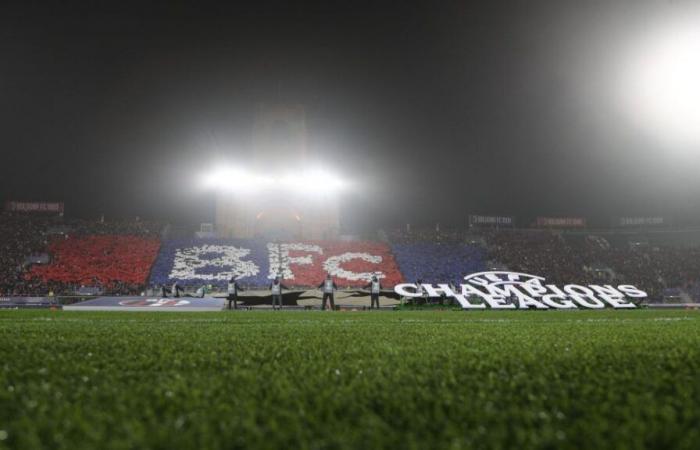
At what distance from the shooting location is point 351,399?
216 centimetres

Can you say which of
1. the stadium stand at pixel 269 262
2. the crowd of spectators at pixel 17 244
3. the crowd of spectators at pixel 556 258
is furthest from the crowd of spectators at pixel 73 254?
the crowd of spectators at pixel 556 258

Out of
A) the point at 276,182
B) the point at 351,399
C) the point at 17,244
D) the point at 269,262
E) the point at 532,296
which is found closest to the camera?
the point at 351,399

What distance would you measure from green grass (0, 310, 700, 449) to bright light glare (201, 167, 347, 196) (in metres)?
46.3

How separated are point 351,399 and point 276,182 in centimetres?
4866

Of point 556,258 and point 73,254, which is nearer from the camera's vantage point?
point 73,254

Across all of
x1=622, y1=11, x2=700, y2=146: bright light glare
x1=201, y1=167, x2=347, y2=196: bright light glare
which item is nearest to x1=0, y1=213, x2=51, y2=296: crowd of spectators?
x1=201, y1=167, x2=347, y2=196: bright light glare

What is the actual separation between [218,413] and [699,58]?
2309 centimetres

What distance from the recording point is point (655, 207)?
189 ft

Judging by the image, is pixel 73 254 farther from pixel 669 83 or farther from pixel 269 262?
pixel 669 83

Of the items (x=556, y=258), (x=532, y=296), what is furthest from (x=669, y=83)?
(x=556, y=258)

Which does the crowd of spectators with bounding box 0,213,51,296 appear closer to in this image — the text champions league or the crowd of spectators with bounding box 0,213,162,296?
the crowd of spectators with bounding box 0,213,162,296

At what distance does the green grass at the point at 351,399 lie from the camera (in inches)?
62.6

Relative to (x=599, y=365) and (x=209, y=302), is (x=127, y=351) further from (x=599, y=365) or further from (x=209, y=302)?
(x=209, y=302)

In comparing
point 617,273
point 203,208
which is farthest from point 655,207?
point 203,208
